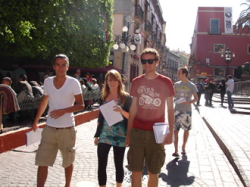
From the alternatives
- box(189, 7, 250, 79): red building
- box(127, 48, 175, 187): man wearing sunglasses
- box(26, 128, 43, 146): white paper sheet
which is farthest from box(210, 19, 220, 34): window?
box(26, 128, 43, 146): white paper sheet

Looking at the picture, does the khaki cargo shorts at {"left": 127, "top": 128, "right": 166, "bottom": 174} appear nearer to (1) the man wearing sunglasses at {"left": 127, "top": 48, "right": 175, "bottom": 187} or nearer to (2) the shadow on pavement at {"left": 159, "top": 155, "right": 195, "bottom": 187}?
(1) the man wearing sunglasses at {"left": 127, "top": 48, "right": 175, "bottom": 187}

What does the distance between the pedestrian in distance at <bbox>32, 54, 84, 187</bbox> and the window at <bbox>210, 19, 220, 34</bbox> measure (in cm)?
4788

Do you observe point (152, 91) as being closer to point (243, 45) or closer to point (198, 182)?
point (198, 182)

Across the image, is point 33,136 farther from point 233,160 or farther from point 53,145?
point 233,160

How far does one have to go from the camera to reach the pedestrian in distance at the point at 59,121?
3.51 m

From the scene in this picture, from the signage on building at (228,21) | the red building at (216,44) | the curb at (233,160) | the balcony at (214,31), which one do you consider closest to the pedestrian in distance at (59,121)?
the curb at (233,160)

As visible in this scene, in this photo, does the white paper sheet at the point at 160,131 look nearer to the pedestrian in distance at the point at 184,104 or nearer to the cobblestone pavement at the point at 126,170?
the cobblestone pavement at the point at 126,170

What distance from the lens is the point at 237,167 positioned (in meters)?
4.78

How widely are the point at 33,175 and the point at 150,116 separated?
242 cm

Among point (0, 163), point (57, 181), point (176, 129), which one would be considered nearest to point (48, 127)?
point (57, 181)

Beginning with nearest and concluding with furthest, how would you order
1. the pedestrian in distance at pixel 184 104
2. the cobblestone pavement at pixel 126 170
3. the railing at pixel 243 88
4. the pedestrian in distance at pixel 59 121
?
the pedestrian in distance at pixel 59 121 → the cobblestone pavement at pixel 126 170 → the pedestrian in distance at pixel 184 104 → the railing at pixel 243 88

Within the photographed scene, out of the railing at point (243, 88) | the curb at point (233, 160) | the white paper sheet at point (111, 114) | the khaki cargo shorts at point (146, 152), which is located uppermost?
the railing at point (243, 88)

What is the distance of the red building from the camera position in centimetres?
4684

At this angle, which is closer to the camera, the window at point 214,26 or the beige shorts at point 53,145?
the beige shorts at point 53,145
